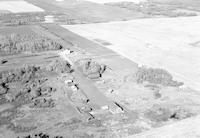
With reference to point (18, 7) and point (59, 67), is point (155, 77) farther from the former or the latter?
point (18, 7)

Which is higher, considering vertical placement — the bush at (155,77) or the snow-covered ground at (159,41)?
the snow-covered ground at (159,41)

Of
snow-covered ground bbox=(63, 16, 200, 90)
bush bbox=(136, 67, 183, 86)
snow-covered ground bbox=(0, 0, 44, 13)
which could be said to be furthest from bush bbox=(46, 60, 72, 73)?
snow-covered ground bbox=(0, 0, 44, 13)

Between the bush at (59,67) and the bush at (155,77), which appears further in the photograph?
the bush at (59,67)

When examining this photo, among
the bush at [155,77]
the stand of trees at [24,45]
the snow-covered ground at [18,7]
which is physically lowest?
the bush at [155,77]

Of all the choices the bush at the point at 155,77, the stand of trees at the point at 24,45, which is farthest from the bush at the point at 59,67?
the bush at the point at 155,77

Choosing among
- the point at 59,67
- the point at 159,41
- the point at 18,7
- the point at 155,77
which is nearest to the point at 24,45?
the point at 59,67

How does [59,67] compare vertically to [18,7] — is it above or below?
below

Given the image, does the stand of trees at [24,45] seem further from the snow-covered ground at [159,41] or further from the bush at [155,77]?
the bush at [155,77]
